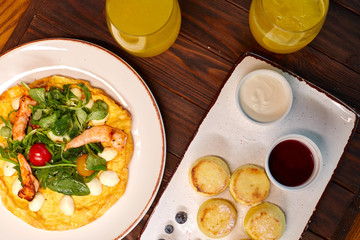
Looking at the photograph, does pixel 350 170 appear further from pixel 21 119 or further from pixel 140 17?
pixel 21 119

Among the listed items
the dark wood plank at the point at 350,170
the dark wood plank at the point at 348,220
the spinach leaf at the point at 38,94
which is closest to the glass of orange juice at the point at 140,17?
the spinach leaf at the point at 38,94

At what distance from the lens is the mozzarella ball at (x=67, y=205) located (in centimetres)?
154

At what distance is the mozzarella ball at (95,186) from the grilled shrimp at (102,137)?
182 mm

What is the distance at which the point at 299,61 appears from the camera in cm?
156

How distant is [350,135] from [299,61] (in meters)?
0.40

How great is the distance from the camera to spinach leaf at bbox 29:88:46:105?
4.92 feet

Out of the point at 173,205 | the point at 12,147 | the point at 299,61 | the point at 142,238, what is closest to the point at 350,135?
the point at 299,61

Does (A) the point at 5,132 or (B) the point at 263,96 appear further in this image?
(A) the point at 5,132

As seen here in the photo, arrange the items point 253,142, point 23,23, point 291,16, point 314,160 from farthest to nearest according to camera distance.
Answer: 1. point 23,23
2. point 253,142
3. point 314,160
4. point 291,16

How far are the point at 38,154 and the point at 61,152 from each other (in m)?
0.10

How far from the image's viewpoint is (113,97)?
61.6 inches

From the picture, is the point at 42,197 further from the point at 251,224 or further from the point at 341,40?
the point at 341,40

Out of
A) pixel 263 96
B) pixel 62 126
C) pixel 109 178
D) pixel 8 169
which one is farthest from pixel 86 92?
pixel 263 96

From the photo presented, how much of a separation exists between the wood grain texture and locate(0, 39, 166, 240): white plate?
0.24 metres
